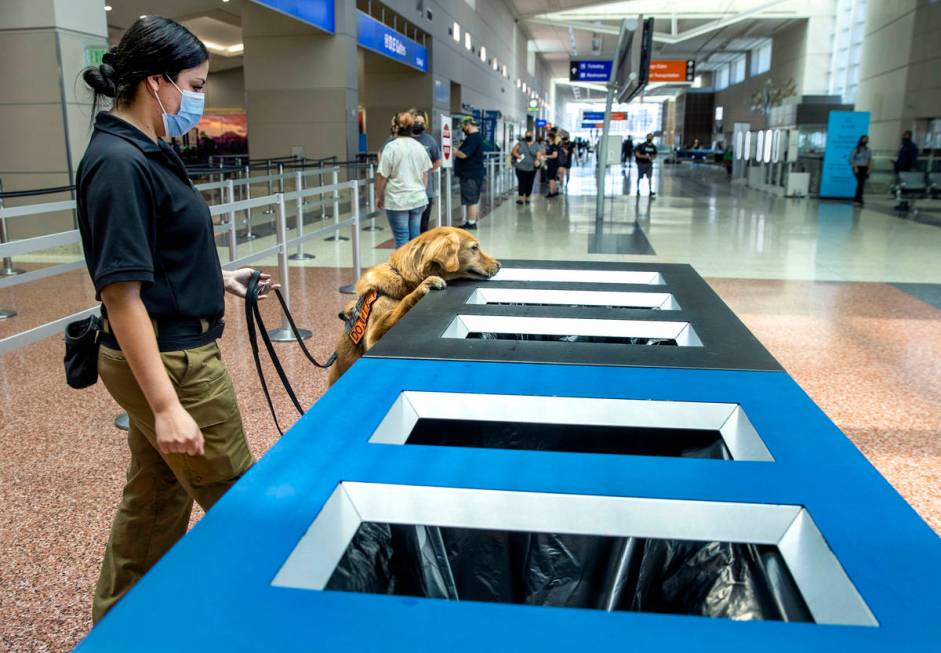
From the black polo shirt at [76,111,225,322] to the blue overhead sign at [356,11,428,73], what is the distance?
1437cm

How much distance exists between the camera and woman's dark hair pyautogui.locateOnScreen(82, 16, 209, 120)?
147 centimetres

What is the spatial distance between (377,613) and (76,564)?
6.14 feet

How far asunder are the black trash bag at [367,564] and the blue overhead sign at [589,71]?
29.8 meters

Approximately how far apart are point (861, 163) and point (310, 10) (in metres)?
12.3

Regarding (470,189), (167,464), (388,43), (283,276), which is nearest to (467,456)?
(167,464)

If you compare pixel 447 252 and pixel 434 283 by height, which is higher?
pixel 447 252

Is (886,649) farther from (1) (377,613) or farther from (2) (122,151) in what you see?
(2) (122,151)

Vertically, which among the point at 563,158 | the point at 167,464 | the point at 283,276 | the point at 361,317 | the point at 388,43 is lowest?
the point at 283,276

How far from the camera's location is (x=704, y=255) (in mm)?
9062

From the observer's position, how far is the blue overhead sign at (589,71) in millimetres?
29953

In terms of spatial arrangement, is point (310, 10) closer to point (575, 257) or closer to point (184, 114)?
point (575, 257)

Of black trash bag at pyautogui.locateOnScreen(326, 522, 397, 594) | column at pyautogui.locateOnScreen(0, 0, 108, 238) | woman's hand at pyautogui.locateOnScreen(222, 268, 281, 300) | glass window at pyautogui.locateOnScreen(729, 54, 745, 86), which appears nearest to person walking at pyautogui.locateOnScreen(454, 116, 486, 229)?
column at pyautogui.locateOnScreen(0, 0, 108, 238)

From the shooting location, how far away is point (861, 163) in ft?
54.5

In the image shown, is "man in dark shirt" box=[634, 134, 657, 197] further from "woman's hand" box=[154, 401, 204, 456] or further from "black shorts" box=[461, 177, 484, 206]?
"woman's hand" box=[154, 401, 204, 456]
